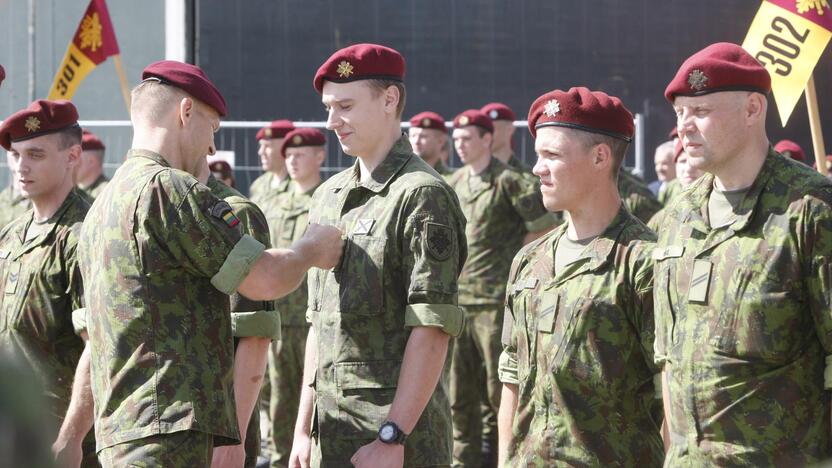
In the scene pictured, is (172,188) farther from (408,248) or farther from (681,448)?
(681,448)

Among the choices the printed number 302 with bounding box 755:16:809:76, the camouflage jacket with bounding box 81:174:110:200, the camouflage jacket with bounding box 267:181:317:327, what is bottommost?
the camouflage jacket with bounding box 267:181:317:327

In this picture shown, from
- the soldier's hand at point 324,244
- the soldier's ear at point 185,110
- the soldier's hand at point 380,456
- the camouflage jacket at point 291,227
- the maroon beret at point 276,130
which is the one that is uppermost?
the soldier's ear at point 185,110

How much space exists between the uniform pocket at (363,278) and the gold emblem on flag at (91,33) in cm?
640

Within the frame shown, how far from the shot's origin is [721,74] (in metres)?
3.33

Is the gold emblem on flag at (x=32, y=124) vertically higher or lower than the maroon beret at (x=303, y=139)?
higher

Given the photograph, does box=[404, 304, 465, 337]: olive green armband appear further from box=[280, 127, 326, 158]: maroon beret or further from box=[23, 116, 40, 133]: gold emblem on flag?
box=[280, 127, 326, 158]: maroon beret

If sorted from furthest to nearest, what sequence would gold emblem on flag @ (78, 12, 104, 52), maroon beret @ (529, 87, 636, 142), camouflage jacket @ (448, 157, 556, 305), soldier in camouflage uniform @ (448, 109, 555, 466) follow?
1. gold emblem on flag @ (78, 12, 104, 52)
2. camouflage jacket @ (448, 157, 556, 305)
3. soldier in camouflage uniform @ (448, 109, 555, 466)
4. maroon beret @ (529, 87, 636, 142)

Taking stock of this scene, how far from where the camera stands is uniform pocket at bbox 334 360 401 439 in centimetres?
365

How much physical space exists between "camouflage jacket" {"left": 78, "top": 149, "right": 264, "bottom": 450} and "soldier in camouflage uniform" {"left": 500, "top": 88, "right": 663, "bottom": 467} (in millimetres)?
950

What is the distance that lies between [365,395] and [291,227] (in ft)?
17.6

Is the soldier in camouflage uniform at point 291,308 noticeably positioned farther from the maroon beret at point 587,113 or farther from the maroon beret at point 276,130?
the maroon beret at point 587,113

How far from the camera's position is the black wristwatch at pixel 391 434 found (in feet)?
11.4

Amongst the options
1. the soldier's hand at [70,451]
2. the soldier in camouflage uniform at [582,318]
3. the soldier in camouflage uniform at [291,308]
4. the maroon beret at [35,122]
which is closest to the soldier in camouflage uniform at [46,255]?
the maroon beret at [35,122]

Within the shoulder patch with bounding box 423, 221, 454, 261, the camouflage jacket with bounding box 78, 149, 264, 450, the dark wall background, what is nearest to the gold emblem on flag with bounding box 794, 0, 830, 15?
the shoulder patch with bounding box 423, 221, 454, 261
